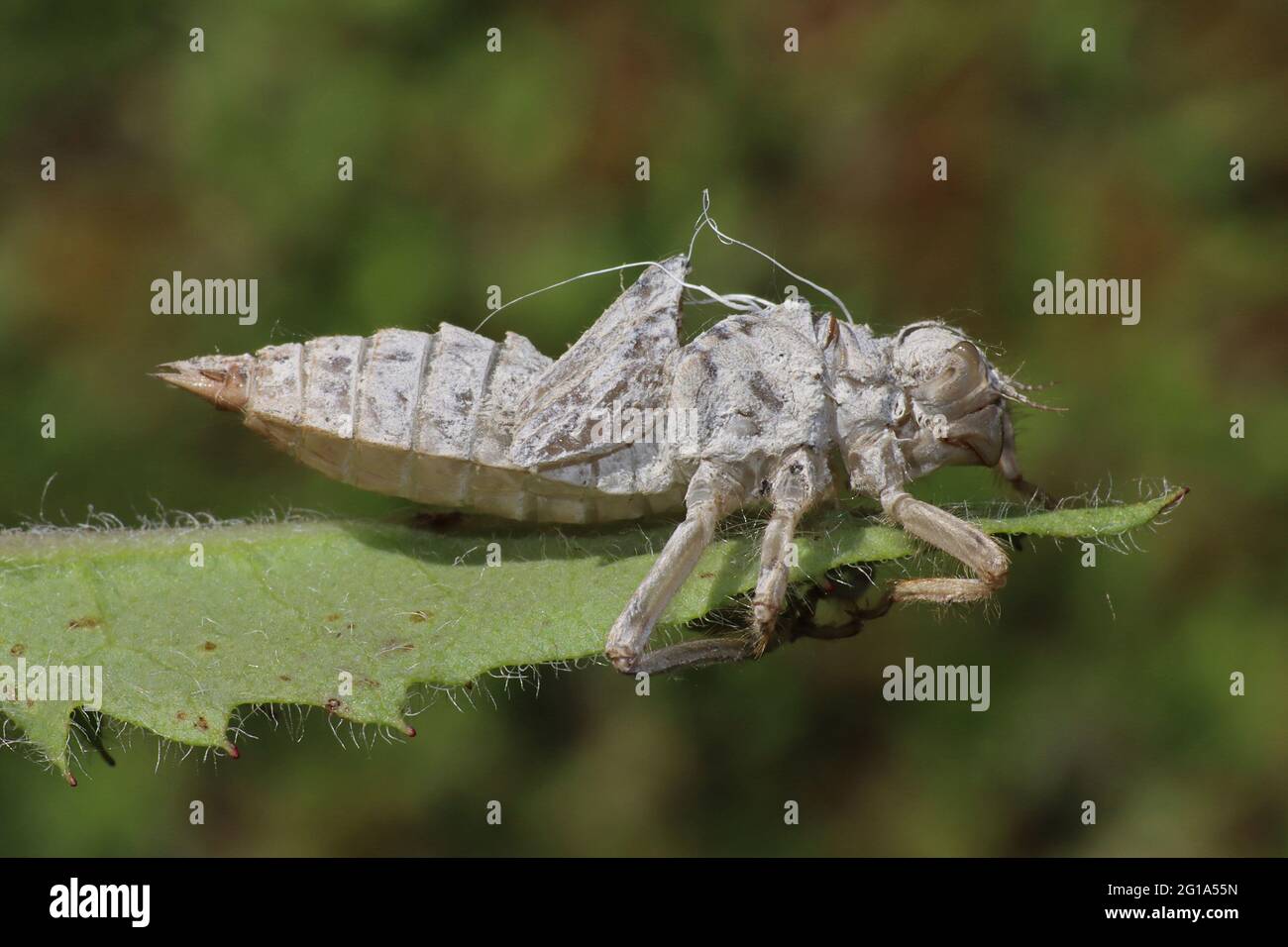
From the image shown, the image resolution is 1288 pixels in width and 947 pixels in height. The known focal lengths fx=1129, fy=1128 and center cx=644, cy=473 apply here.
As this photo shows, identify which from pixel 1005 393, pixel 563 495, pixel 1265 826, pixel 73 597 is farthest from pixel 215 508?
pixel 1265 826

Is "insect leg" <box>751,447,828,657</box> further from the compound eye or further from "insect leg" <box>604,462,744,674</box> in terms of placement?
the compound eye

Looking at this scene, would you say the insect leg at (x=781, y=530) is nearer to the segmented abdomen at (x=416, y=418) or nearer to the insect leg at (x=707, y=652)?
the insect leg at (x=707, y=652)

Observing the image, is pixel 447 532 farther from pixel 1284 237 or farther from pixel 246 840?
pixel 1284 237

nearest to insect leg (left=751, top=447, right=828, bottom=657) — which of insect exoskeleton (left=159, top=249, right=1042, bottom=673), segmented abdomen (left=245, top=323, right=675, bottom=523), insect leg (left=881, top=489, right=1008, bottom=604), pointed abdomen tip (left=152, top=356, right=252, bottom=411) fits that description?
insect exoskeleton (left=159, top=249, right=1042, bottom=673)

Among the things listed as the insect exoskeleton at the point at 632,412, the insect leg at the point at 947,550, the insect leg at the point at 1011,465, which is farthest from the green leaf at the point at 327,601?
the insect leg at the point at 1011,465

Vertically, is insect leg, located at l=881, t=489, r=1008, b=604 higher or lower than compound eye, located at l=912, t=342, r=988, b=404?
lower
